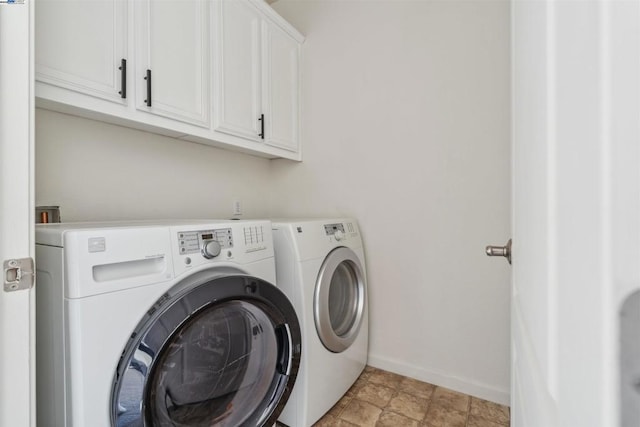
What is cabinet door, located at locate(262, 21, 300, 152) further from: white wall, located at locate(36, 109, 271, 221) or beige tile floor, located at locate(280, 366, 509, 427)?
beige tile floor, located at locate(280, 366, 509, 427)

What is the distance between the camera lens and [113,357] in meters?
0.73

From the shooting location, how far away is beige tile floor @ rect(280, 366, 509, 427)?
56.1 inches

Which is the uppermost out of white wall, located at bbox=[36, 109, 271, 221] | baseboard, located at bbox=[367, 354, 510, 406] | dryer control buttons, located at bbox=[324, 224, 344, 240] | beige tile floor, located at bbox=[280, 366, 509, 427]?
white wall, located at bbox=[36, 109, 271, 221]

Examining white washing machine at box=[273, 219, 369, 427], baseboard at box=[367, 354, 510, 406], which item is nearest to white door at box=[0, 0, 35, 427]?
white washing machine at box=[273, 219, 369, 427]

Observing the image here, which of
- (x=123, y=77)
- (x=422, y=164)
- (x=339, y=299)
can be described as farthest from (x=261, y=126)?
(x=339, y=299)

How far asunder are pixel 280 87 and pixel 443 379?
214 centimetres

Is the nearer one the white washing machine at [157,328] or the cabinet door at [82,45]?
the white washing machine at [157,328]

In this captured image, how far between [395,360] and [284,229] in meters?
1.21

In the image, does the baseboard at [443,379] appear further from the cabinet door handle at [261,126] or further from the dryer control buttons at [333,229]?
the cabinet door handle at [261,126]

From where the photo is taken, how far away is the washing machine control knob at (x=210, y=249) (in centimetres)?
94

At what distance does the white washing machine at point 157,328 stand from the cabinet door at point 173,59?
717mm

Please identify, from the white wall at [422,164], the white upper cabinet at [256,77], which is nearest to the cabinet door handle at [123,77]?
the white upper cabinet at [256,77]

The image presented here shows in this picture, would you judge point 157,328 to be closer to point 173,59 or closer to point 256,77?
point 173,59

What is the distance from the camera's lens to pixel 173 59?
1.35 meters
